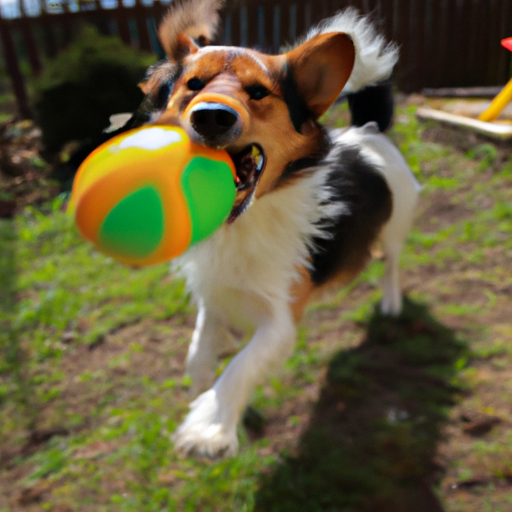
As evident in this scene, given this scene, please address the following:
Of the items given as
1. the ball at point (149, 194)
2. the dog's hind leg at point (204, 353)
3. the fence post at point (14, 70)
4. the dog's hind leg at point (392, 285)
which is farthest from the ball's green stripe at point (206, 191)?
the fence post at point (14, 70)

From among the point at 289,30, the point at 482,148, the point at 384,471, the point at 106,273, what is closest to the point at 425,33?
the point at 289,30

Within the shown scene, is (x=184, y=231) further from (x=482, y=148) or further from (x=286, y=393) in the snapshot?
(x=482, y=148)

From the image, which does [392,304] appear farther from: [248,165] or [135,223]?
[135,223]

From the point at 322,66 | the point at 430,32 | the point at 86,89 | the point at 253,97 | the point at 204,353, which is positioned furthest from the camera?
the point at 430,32

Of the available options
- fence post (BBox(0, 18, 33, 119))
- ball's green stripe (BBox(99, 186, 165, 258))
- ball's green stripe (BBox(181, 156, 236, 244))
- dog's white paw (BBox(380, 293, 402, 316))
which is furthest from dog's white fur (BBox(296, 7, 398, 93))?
fence post (BBox(0, 18, 33, 119))

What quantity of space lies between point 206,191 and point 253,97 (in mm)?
416

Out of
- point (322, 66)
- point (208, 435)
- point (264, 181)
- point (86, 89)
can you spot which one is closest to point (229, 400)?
point (208, 435)

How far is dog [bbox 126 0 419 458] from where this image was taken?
1.75m

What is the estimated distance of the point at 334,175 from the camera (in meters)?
2.53

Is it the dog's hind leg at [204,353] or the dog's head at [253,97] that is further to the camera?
the dog's hind leg at [204,353]

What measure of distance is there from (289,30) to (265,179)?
5401mm

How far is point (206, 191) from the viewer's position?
1.53 m

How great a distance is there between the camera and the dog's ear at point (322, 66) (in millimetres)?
1810

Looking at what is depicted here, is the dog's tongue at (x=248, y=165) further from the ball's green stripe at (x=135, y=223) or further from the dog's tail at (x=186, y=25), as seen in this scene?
the dog's tail at (x=186, y=25)
